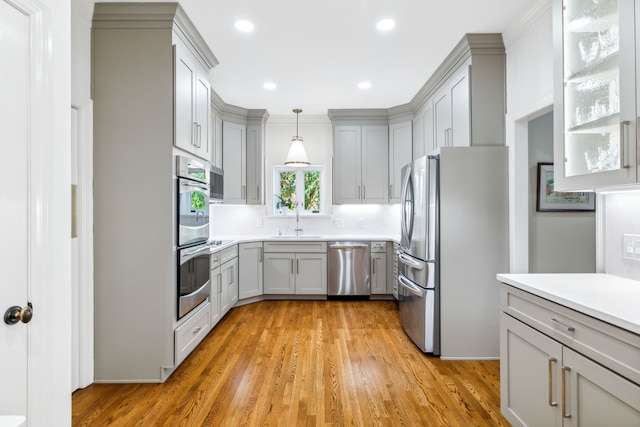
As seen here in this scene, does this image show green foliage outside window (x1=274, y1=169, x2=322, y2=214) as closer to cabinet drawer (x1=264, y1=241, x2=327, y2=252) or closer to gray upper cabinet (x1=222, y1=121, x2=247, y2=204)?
gray upper cabinet (x1=222, y1=121, x2=247, y2=204)

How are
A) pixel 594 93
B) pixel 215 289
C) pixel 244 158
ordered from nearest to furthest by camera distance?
1. pixel 594 93
2. pixel 215 289
3. pixel 244 158

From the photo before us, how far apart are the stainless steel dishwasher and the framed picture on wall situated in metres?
2.30

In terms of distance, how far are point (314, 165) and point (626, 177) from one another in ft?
13.5

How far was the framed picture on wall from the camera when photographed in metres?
2.69

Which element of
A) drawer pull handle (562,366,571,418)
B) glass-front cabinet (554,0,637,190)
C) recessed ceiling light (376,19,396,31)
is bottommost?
drawer pull handle (562,366,571,418)

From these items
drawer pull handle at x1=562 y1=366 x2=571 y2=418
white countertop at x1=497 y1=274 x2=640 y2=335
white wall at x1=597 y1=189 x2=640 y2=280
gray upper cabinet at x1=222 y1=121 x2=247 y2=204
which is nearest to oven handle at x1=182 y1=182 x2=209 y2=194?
gray upper cabinet at x1=222 y1=121 x2=247 y2=204

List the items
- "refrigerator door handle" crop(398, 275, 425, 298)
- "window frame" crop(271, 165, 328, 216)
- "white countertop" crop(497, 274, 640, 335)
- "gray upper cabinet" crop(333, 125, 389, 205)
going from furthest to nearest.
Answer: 1. "window frame" crop(271, 165, 328, 216)
2. "gray upper cabinet" crop(333, 125, 389, 205)
3. "refrigerator door handle" crop(398, 275, 425, 298)
4. "white countertop" crop(497, 274, 640, 335)

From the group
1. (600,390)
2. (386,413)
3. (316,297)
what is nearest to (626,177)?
(600,390)

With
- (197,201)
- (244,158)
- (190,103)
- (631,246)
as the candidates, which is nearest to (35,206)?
(197,201)

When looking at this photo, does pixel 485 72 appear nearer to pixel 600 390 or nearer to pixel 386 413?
pixel 600 390

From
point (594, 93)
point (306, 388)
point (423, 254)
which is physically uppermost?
point (594, 93)

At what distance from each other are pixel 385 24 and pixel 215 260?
2.70m

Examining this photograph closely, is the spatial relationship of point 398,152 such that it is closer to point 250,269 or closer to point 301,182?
point 301,182

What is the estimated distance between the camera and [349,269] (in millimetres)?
4590
